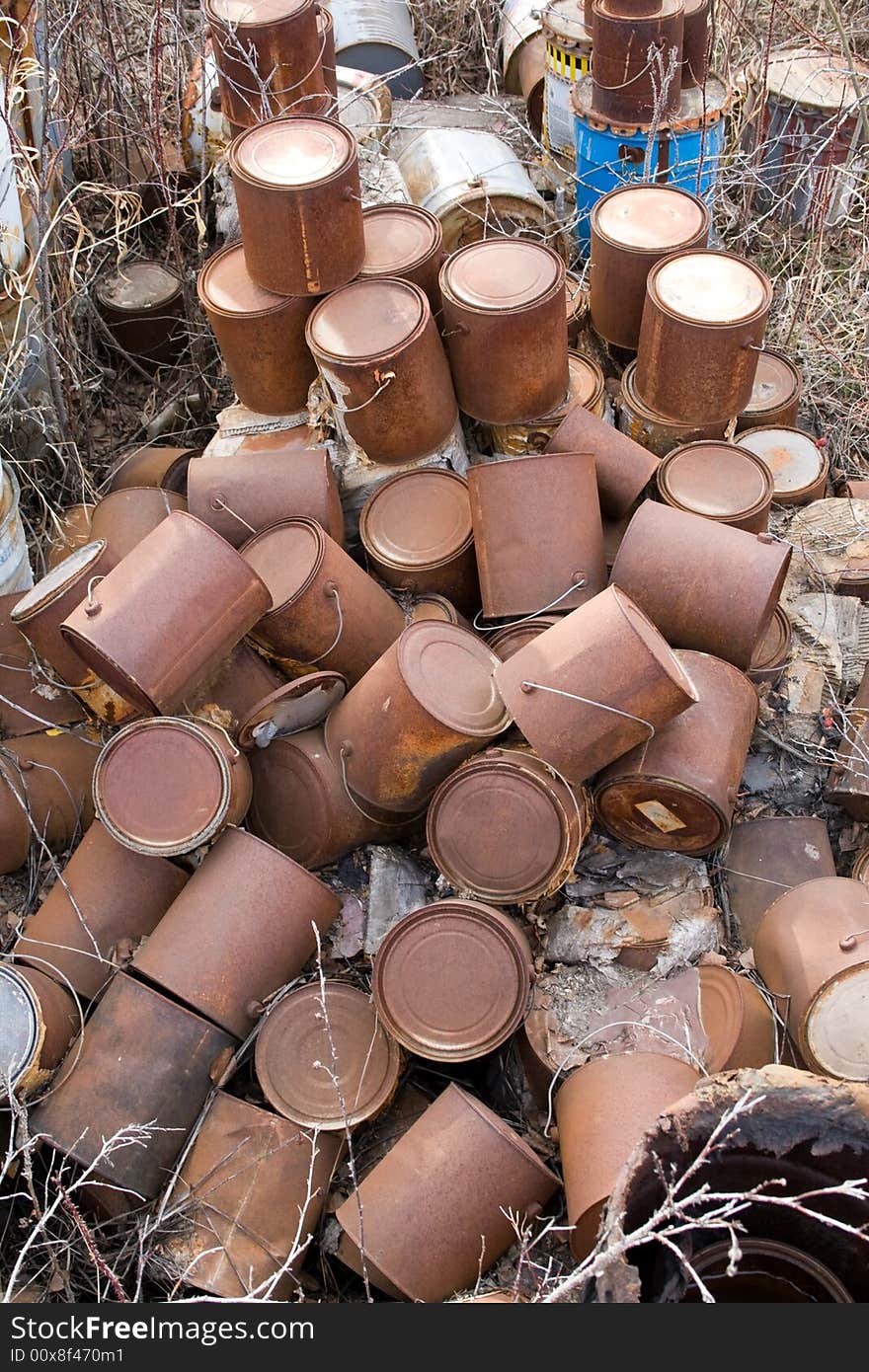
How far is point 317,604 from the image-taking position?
340 cm

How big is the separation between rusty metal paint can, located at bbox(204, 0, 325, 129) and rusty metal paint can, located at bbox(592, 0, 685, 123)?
3.91ft

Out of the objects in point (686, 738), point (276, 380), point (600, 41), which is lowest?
point (686, 738)

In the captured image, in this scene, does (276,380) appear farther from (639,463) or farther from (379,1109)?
(379,1109)

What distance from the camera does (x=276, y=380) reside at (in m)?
4.01

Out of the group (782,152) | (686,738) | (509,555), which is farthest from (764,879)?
(782,152)

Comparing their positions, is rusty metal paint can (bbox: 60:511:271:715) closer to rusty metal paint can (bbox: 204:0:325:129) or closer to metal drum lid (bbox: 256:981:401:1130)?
metal drum lid (bbox: 256:981:401:1130)

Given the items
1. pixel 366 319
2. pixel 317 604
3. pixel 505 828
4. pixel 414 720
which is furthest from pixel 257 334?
pixel 505 828

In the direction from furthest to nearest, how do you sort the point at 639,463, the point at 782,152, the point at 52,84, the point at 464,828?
1. the point at 782,152
2. the point at 52,84
3. the point at 639,463
4. the point at 464,828

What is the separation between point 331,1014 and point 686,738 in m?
1.24

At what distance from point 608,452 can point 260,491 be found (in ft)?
3.85

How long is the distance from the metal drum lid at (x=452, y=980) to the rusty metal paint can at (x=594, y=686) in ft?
1.61

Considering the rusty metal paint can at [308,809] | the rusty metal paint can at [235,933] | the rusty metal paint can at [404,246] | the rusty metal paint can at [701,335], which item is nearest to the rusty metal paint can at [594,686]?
the rusty metal paint can at [308,809]

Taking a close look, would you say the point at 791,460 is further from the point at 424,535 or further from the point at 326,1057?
the point at 326,1057

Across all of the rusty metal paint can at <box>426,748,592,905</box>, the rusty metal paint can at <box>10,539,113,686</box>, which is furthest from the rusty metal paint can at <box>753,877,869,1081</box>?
the rusty metal paint can at <box>10,539,113,686</box>
